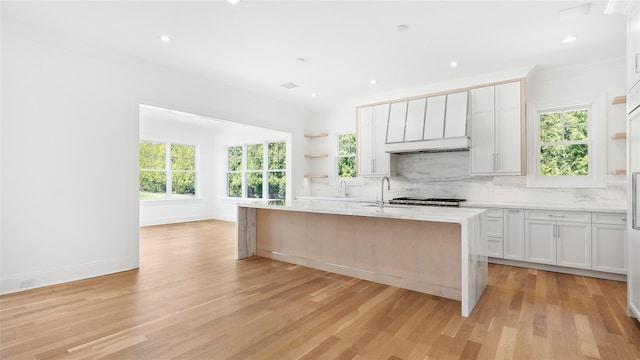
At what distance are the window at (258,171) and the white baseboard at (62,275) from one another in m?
4.50

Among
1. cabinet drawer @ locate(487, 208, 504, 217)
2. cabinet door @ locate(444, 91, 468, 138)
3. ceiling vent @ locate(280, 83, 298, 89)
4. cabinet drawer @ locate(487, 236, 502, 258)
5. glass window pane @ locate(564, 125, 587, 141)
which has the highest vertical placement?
ceiling vent @ locate(280, 83, 298, 89)

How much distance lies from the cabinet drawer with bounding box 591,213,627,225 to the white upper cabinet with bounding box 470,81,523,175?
39.2 inches

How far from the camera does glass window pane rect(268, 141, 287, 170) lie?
324 inches

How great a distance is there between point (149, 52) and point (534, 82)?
17.8 ft

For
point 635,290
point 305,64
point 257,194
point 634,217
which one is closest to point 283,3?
point 305,64

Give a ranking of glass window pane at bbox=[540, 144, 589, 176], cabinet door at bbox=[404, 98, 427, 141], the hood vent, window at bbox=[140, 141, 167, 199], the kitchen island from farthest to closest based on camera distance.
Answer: window at bbox=[140, 141, 167, 199] < cabinet door at bbox=[404, 98, 427, 141] < the hood vent < glass window pane at bbox=[540, 144, 589, 176] < the kitchen island

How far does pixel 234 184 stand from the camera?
9188 mm

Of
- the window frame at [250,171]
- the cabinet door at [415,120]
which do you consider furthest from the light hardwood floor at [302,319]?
the window frame at [250,171]

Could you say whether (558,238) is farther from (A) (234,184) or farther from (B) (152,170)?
(B) (152,170)

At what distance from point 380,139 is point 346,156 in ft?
4.07

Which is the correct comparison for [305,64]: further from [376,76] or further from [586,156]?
[586,156]

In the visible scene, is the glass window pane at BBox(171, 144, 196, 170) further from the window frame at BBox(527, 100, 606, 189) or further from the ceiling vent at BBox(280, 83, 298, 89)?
the window frame at BBox(527, 100, 606, 189)

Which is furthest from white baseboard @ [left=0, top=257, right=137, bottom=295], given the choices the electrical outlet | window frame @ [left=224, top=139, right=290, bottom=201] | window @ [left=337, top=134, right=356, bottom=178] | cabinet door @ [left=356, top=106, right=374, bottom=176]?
window frame @ [left=224, top=139, right=290, bottom=201]

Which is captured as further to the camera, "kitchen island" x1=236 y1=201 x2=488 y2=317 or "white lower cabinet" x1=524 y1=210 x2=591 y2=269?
"white lower cabinet" x1=524 y1=210 x2=591 y2=269
